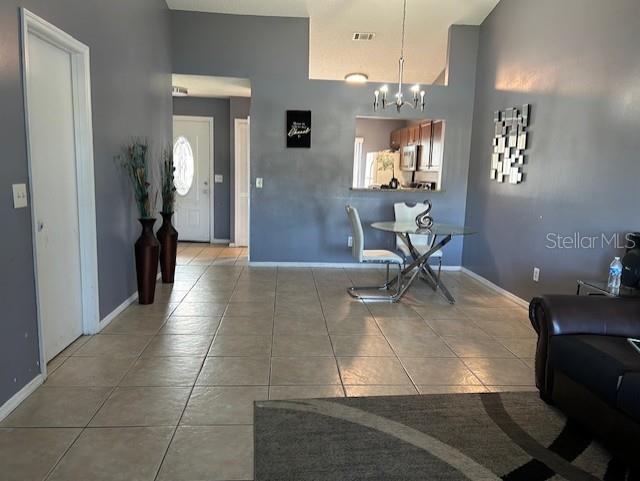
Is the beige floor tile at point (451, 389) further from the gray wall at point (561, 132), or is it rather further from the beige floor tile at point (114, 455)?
the gray wall at point (561, 132)

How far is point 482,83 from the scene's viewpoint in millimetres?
5289

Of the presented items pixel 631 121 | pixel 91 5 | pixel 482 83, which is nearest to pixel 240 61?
pixel 91 5

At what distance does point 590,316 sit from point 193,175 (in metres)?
6.36

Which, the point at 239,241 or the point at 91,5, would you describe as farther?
the point at 239,241

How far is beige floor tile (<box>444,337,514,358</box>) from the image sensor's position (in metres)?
3.05

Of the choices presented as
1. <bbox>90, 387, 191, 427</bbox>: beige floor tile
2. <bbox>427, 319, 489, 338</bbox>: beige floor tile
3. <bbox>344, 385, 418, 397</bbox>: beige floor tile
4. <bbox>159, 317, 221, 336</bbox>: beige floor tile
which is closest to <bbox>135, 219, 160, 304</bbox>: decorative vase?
<bbox>159, 317, 221, 336</bbox>: beige floor tile

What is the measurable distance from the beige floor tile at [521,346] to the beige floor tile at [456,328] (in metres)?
0.18

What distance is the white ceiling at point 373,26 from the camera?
5.06 meters

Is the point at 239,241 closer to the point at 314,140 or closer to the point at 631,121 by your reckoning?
the point at 314,140

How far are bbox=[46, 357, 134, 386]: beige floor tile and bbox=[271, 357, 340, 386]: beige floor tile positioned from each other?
0.92 meters

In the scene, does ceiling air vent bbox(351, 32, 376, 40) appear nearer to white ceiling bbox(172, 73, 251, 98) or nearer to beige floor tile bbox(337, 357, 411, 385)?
white ceiling bbox(172, 73, 251, 98)

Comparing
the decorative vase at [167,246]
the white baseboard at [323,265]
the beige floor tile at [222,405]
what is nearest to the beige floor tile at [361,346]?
the beige floor tile at [222,405]

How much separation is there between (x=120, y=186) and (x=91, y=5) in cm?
135

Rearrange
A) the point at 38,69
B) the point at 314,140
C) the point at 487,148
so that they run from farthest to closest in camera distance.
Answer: the point at 314,140 < the point at 487,148 < the point at 38,69
